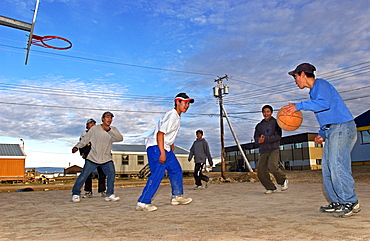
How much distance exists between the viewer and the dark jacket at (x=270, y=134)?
798 centimetres

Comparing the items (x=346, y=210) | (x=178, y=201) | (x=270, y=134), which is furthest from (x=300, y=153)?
(x=346, y=210)

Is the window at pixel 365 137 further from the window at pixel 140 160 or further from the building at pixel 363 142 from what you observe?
the window at pixel 140 160

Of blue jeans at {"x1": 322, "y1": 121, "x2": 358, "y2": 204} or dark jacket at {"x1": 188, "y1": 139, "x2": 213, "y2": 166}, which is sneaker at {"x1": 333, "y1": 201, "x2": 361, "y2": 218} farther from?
dark jacket at {"x1": 188, "y1": 139, "x2": 213, "y2": 166}

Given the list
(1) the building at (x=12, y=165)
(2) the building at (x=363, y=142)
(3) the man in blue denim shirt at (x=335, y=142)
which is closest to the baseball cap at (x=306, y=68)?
(3) the man in blue denim shirt at (x=335, y=142)

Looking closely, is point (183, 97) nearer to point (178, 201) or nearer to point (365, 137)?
point (178, 201)

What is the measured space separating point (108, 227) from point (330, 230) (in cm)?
230

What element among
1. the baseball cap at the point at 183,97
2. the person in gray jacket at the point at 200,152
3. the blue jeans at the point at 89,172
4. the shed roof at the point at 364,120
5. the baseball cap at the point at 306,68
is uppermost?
the shed roof at the point at 364,120

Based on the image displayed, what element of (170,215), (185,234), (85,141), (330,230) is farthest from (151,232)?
(85,141)

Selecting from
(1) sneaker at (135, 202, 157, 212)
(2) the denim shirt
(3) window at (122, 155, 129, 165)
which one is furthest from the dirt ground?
(3) window at (122, 155, 129, 165)

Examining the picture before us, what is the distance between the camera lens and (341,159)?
436 centimetres

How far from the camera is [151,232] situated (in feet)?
11.4

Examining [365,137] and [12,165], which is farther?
[12,165]

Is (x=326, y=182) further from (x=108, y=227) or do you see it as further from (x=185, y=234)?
(x=108, y=227)

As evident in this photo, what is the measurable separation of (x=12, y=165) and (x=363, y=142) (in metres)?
36.7
